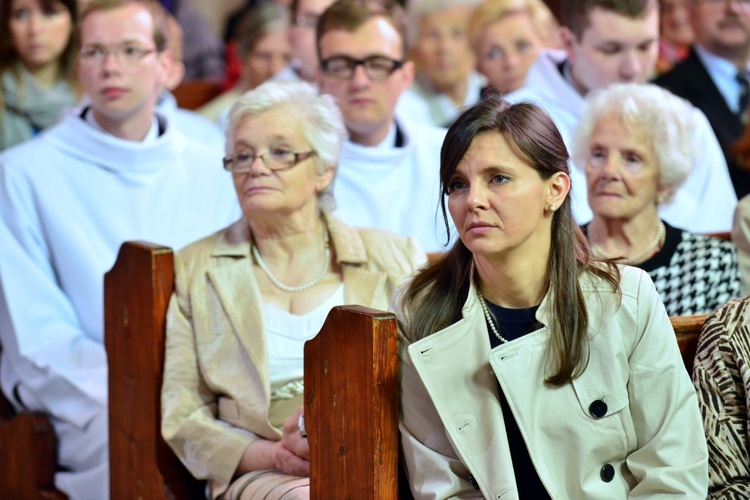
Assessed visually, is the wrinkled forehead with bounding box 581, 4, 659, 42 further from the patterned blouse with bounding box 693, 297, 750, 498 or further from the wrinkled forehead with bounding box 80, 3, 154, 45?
the patterned blouse with bounding box 693, 297, 750, 498

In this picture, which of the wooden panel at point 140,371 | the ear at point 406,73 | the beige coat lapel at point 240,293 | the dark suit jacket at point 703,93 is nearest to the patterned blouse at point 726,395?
the beige coat lapel at point 240,293

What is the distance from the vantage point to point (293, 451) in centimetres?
245

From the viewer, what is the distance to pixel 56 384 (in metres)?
3.30

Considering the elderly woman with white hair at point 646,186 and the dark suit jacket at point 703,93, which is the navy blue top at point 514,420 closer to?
the elderly woman with white hair at point 646,186

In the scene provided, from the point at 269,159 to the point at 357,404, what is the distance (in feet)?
2.92

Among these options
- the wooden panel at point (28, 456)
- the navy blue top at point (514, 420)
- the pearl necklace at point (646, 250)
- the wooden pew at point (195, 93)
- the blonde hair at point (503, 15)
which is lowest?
the wooden panel at point (28, 456)

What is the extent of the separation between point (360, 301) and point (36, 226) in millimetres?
1327

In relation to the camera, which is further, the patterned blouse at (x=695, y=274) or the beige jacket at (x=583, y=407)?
the patterned blouse at (x=695, y=274)

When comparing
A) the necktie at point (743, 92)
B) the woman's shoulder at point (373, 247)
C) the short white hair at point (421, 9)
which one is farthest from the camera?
the short white hair at point (421, 9)

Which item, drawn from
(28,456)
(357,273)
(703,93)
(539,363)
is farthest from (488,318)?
(703,93)

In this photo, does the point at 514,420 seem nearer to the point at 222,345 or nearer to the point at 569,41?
the point at 222,345

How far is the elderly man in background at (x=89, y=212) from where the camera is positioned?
331cm

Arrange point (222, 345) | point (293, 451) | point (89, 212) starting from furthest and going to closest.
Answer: point (89, 212)
point (222, 345)
point (293, 451)

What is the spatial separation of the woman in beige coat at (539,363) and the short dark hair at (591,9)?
2281 millimetres
